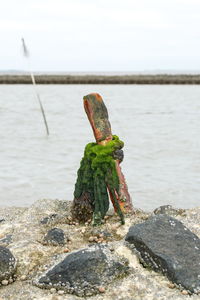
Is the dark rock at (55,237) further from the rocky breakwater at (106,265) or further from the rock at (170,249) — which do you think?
the rock at (170,249)

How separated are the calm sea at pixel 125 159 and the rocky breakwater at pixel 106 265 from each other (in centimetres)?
479

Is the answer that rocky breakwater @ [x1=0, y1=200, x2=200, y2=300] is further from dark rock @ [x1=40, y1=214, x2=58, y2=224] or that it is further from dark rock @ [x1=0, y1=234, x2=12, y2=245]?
dark rock @ [x1=40, y1=214, x2=58, y2=224]

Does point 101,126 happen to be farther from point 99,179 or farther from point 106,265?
point 106,265

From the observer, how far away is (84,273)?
Result: 5.11 m

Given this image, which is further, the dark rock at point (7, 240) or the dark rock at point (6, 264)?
the dark rock at point (7, 240)

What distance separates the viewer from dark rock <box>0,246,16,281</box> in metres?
5.25

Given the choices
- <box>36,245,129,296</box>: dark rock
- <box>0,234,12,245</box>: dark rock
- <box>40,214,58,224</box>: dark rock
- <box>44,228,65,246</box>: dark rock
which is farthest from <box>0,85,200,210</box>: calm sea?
<box>36,245,129,296</box>: dark rock

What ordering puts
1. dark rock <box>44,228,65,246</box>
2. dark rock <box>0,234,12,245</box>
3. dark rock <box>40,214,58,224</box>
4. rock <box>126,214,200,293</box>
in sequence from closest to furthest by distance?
1. rock <box>126,214,200,293</box>
2. dark rock <box>44,228,65,246</box>
3. dark rock <box>0,234,12,245</box>
4. dark rock <box>40,214,58,224</box>

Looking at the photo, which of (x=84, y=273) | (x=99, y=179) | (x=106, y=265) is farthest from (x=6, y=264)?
(x=99, y=179)

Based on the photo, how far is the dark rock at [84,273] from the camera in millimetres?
5035

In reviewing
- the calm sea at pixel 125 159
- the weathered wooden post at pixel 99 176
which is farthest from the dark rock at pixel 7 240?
the calm sea at pixel 125 159

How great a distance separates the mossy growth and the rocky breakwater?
0.74 metres

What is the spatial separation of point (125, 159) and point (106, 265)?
10.7 m

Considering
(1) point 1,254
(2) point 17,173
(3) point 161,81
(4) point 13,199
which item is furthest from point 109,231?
(3) point 161,81
